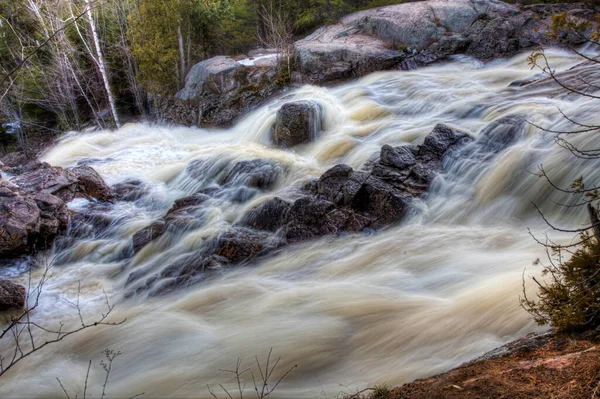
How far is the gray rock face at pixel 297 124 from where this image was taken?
1187 cm

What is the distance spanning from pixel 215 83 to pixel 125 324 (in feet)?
42.1

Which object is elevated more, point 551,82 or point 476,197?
point 551,82

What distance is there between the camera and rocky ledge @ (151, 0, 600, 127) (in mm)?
15414

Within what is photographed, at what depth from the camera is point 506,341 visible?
154 inches

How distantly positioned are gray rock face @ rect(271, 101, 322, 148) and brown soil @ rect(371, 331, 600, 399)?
904cm

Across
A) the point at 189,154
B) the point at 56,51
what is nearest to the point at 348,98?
the point at 189,154

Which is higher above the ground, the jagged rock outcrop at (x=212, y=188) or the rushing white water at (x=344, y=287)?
the jagged rock outcrop at (x=212, y=188)

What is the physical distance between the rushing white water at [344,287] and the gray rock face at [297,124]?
2.75 ft

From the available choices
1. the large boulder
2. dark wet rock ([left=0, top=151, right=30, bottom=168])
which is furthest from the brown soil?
dark wet rock ([left=0, top=151, right=30, bottom=168])

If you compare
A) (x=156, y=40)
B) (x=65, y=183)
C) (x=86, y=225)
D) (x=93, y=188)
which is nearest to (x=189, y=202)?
(x=86, y=225)

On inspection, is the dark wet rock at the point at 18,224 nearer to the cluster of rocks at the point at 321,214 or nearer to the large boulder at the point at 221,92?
the cluster of rocks at the point at 321,214

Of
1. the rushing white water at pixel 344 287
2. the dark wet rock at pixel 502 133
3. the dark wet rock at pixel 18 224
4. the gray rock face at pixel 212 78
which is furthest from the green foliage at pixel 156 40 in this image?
the dark wet rock at pixel 502 133

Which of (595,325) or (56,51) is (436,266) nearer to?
(595,325)

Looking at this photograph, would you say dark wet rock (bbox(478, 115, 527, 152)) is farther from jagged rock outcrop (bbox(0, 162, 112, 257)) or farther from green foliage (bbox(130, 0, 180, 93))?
green foliage (bbox(130, 0, 180, 93))
